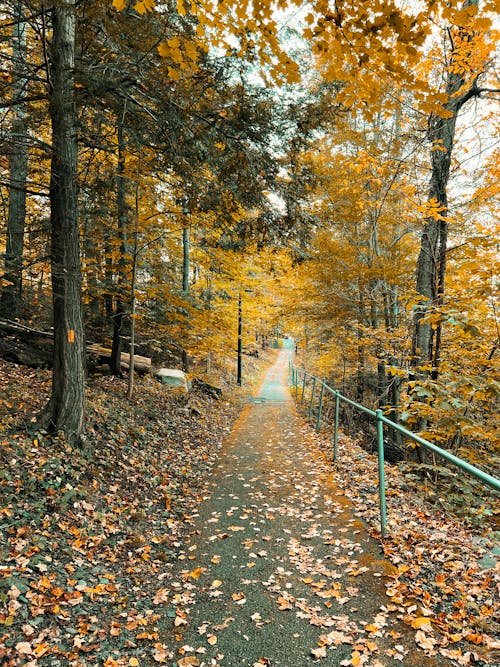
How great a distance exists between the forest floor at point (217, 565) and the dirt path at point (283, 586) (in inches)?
0.5

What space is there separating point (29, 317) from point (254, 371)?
16919 mm

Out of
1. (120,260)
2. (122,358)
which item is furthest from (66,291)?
(122,358)

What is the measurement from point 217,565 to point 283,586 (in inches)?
29.1

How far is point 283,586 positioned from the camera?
3.37 m

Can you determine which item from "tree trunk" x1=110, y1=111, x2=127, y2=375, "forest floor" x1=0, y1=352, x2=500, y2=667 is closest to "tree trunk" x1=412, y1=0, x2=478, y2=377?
"forest floor" x1=0, y1=352, x2=500, y2=667

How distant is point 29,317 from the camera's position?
9.83 meters

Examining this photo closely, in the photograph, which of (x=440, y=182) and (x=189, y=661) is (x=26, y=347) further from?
(x=440, y=182)

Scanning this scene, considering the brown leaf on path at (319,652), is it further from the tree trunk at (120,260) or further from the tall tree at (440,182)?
the tree trunk at (120,260)

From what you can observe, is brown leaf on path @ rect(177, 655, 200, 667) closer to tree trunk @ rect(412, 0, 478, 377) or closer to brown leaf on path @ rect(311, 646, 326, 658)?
brown leaf on path @ rect(311, 646, 326, 658)

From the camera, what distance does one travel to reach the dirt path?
2.65 meters

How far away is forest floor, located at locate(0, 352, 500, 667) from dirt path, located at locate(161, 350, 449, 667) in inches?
0.5

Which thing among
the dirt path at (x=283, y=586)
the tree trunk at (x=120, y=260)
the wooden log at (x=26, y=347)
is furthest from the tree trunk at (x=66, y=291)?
the wooden log at (x=26, y=347)

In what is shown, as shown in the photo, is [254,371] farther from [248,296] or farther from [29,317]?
[29,317]

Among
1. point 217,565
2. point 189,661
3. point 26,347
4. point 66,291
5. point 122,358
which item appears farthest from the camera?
point 122,358
